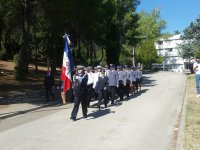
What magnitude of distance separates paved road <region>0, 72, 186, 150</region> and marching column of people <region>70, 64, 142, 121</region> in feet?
2.65

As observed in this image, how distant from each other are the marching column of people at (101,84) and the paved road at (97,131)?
81cm

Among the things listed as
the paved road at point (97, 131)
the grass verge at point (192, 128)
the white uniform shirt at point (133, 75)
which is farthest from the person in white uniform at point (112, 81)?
the white uniform shirt at point (133, 75)

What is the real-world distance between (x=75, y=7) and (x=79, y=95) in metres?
15.0

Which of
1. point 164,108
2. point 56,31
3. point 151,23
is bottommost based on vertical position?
point 164,108

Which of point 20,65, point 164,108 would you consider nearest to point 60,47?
point 20,65

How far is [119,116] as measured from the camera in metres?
15.7

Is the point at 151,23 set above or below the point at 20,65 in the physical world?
above

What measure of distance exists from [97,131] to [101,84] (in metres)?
7.03

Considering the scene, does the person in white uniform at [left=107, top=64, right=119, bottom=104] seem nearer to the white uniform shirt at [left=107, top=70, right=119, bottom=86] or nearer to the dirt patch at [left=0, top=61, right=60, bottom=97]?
the white uniform shirt at [left=107, top=70, right=119, bottom=86]

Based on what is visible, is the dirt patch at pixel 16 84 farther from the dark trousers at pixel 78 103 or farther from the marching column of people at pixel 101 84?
the dark trousers at pixel 78 103

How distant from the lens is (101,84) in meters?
19.2

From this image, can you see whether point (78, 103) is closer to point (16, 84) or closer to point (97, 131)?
point (97, 131)

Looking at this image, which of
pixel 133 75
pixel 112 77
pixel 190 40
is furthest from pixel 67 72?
pixel 190 40

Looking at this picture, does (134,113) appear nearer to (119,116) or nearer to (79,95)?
(119,116)
